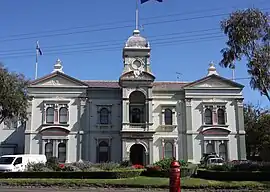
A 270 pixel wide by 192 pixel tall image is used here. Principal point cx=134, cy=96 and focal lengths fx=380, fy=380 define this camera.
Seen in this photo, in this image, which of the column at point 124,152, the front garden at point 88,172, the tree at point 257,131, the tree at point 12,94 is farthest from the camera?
the tree at point 257,131

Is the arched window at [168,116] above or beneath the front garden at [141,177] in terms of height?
above

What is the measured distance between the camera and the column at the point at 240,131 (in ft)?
157

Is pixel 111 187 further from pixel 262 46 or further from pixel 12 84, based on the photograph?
pixel 262 46

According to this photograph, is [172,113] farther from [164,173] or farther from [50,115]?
[164,173]

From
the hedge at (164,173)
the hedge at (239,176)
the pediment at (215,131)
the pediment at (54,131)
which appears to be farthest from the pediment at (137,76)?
the hedge at (239,176)

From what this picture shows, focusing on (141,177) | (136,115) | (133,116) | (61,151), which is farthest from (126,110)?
(141,177)

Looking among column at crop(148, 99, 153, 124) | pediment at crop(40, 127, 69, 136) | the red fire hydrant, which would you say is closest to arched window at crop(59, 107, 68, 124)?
pediment at crop(40, 127, 69, 136)

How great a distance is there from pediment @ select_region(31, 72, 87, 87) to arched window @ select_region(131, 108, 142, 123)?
7.28 m

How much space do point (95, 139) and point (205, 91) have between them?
50.9 ft

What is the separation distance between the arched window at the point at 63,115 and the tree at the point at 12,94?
11304 millimetres

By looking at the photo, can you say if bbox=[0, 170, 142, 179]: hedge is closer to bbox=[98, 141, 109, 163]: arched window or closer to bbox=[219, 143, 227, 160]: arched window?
bbox=[98, 141, 109, 163]: arched window

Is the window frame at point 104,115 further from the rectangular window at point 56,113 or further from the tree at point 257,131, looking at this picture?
the tree at point 257,131

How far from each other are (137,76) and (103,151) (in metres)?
10.3

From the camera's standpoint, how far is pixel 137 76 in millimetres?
47062
